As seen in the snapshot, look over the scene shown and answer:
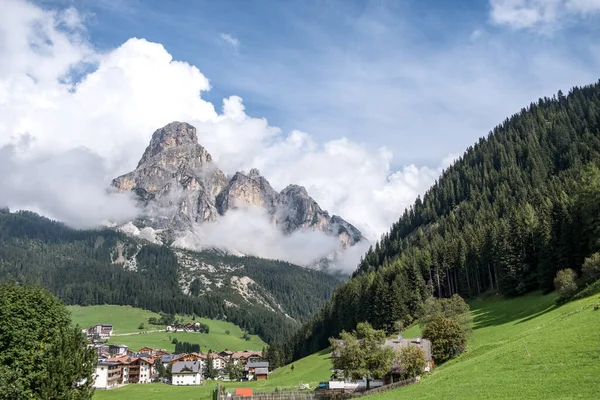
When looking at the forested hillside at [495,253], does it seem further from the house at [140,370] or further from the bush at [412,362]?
the house at [140,370]

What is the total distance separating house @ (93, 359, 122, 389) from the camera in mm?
148750

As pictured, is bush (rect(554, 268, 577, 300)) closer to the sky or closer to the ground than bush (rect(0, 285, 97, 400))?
closer to the sky

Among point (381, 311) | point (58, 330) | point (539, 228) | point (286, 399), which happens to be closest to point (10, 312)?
point (58, 330)

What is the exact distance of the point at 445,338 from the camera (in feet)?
236

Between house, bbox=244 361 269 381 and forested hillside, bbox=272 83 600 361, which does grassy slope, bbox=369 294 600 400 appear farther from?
house, bbox=244 361 269 381

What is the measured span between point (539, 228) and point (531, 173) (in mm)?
99998

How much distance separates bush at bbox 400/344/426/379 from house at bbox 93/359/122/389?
363ft

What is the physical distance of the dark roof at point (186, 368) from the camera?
166125mm

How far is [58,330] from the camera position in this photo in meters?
54.1

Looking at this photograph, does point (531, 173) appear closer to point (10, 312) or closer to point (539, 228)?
point (539, 228)

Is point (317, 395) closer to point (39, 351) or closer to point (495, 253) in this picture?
point (39, 351)

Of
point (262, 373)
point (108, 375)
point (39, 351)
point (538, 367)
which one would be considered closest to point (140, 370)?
point (108, 375)

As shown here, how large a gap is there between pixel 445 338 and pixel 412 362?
10.6 meters

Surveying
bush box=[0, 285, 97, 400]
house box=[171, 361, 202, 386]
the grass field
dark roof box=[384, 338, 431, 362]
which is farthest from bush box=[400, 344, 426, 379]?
house box=[171, 361, 202, 386]
